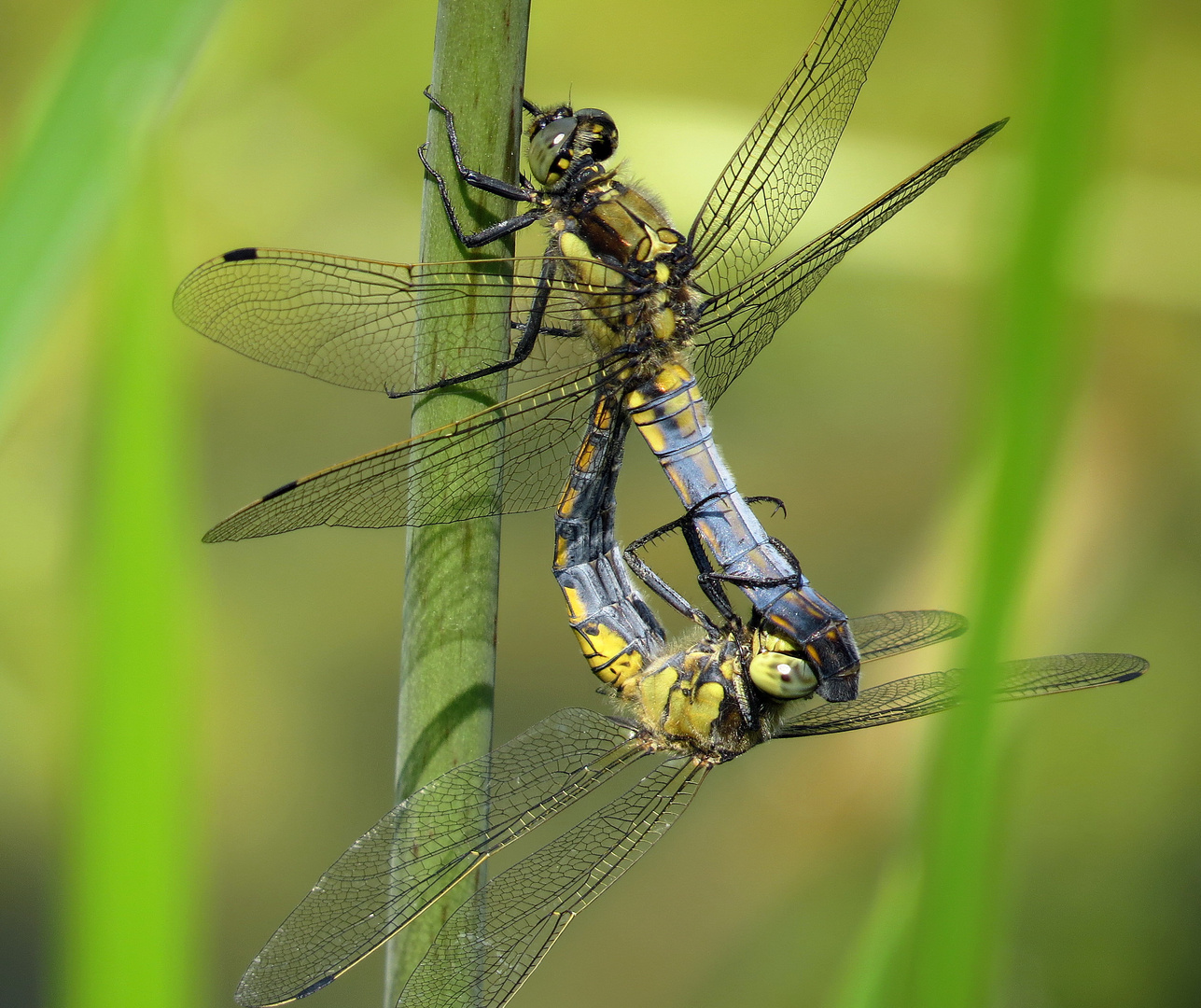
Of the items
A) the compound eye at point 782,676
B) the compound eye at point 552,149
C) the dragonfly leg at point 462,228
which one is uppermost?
the compound eye at point 552,149

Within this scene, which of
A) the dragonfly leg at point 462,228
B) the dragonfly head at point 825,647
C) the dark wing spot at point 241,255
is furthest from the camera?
the dragonfly head at point 825,647

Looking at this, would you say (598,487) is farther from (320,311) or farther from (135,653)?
(135,653)

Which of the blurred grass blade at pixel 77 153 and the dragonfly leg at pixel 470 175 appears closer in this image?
the blurred grass blade at pixel 77 153

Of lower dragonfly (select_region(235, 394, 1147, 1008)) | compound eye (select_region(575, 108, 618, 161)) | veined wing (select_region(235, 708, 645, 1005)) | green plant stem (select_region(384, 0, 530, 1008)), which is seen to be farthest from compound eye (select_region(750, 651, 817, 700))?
compound eye (select_region(575, 108, 618, 161))

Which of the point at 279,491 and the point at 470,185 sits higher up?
the point at 470,185

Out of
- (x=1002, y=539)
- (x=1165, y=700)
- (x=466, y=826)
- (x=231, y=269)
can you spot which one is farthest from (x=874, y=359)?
(x=1002, y=539)

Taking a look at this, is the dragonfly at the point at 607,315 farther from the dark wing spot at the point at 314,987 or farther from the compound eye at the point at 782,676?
the dark wing spot at the point at 314,987

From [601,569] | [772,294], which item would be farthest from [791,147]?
[601,569]

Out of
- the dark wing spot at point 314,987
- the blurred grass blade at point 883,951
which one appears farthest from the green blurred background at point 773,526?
the blurred grass blade at point 883,951
